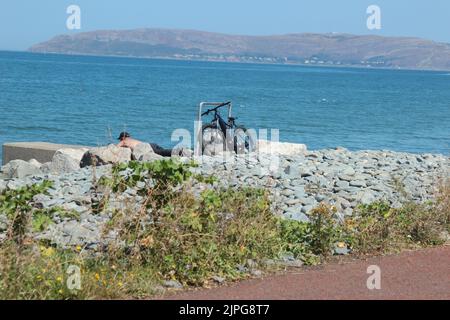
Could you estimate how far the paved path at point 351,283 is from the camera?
760 cm

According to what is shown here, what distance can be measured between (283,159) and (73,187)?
421 centimetres

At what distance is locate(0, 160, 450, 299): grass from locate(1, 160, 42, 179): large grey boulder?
9.11m

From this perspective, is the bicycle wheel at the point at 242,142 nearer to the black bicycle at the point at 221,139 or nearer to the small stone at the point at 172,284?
the black bicycle at the point at 221,139

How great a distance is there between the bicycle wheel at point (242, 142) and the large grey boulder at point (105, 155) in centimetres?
230

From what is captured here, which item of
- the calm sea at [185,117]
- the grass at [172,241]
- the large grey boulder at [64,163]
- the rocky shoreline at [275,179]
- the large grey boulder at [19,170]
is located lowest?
the calm sea at [185,117]

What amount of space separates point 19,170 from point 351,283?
11294 millimetres

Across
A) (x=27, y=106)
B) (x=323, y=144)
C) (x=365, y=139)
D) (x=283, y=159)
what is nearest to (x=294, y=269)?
(x=283, y=159)

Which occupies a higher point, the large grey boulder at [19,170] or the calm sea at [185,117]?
the large grey boulder at [19,170]

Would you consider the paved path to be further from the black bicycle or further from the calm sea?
the calm sea

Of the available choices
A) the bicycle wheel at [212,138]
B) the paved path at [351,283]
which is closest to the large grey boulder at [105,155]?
the bicycle wheel at [212,138]

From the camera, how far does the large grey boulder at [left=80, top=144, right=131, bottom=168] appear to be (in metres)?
17.0

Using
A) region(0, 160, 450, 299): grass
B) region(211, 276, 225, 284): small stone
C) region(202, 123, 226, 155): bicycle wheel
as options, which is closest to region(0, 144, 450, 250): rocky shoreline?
region(0, 160, 450, 299): grass

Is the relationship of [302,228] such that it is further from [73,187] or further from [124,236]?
[73,187]

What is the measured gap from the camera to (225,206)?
8844 millimetres
